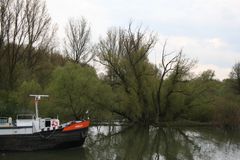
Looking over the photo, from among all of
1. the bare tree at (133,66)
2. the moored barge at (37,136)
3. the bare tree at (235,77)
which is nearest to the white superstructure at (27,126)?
the moored barge at (37,136)

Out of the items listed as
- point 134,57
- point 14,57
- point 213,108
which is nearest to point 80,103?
point 14,57

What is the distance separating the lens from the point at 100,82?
121 feet

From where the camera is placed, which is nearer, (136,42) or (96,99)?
(96,99)

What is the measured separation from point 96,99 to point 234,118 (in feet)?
59.3

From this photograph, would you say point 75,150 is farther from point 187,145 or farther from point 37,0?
point 37,0

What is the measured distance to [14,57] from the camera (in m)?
37.9

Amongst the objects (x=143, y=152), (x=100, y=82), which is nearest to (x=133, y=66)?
(x=100, y=82)

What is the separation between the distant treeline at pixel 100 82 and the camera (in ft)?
108

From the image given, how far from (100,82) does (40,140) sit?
15906mm

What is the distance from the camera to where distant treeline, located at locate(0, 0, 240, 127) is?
108 ft

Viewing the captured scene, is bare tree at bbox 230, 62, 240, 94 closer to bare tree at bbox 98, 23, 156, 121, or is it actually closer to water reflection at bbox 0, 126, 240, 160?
bare tree at bbox 98, 23, 156, 121

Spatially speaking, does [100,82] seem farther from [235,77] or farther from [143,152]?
[235,77]

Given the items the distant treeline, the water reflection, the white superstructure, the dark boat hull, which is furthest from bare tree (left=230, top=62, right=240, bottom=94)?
the white superstructure

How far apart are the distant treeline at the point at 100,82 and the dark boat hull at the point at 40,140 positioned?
9.44 metres
